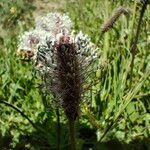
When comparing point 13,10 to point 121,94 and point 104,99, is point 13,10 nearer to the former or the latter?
point 104,99

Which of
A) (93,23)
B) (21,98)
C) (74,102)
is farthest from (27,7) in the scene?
(74,102)

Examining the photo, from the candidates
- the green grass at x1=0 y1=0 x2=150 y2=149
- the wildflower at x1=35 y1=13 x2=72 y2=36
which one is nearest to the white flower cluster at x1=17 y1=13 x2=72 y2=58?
the wildflower at x1=35 y1=13 x2=72 y2=36

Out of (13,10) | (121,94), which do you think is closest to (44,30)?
(121,94)

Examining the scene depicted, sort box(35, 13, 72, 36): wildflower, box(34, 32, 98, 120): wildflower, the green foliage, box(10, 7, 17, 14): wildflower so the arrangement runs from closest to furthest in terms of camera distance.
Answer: box(34, 32, 98, 120): wildflower, box(35, 13, 72, 36): wildflower, the green foliage, box(10, 7, 17, 14): wildflower

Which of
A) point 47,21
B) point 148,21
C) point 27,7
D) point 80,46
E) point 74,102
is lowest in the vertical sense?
point 74,102

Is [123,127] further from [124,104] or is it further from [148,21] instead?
[148,21]

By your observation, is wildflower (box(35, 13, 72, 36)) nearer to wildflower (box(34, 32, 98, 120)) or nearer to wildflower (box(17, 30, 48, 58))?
wildflower (box(17, 30, 48, 58))

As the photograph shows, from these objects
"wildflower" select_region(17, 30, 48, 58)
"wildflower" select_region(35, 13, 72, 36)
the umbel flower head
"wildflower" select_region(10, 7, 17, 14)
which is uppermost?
"wildflower" select_region(10, 7, 17, 14)

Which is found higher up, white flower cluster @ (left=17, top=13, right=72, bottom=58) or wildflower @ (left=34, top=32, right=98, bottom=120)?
white flower cluster @ (left=17, top=13, right=72, bottom=58)

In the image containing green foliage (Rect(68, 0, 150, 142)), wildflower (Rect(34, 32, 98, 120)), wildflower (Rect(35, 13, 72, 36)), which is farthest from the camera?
green foliage (Rect(68, 0, 150, 142))
